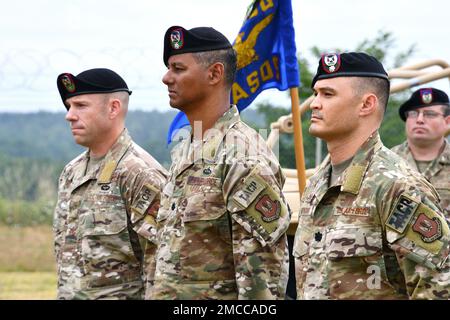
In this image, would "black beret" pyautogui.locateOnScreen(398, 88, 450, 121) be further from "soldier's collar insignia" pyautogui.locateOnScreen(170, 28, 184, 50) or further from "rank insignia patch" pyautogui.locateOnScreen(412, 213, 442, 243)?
"rank insignia patch" pyautogui.locateOnScreen(412, 213, 442, 243)

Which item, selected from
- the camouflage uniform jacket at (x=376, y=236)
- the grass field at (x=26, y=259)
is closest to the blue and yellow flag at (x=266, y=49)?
the camouflage uniform jacket at (x=376, y=236)

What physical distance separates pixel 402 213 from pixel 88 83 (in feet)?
9.16

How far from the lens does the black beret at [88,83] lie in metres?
6.87

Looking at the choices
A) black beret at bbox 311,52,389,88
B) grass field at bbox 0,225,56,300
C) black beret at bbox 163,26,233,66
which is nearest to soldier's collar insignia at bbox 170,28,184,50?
black beret at bbox 163,26,233,66

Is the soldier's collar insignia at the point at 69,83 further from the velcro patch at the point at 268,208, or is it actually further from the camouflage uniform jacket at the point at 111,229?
the velcro patch at the point at 268,208

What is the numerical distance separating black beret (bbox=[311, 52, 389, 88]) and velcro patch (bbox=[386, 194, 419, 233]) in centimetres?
70

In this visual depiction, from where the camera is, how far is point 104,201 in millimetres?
6566

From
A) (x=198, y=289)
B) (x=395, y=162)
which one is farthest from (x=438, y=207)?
(x=198, y=289)

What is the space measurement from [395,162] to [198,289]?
1115mm

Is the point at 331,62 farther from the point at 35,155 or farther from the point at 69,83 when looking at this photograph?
the point at 35,155

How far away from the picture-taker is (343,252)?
4785 mm

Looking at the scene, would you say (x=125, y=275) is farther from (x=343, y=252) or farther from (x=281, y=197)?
(x=343, y=252)

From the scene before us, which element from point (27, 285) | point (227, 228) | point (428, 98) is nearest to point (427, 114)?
point (428, 98)

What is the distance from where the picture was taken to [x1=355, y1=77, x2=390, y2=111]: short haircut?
200 inches
